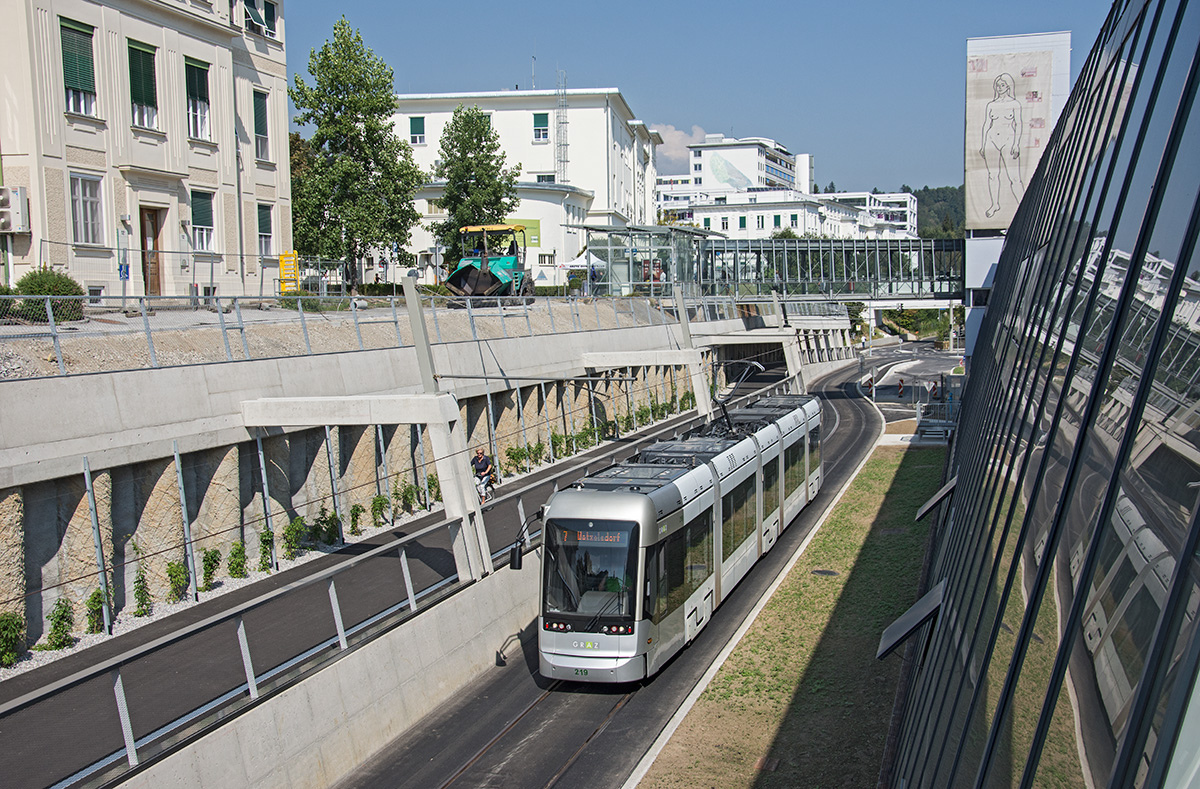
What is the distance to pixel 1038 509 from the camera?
530 centimetres

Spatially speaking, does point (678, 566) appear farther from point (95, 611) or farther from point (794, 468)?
point (794, 468)

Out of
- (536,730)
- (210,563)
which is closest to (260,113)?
(210,563)

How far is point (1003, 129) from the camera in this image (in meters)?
56.0

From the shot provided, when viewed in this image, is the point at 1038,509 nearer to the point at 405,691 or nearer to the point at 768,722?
the point at 768,722

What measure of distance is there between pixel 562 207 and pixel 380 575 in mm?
67415

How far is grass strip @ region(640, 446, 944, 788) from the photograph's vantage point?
12.0 m

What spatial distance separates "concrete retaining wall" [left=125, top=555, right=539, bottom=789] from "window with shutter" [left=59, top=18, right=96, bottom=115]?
20268 millimetres

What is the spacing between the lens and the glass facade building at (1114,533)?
2.61m

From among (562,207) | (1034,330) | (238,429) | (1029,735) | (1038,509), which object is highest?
(562,207)

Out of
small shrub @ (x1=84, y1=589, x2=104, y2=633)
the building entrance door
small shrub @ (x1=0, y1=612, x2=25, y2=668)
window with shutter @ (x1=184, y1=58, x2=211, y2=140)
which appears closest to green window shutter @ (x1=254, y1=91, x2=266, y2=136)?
window with shutter @ (x1=184, y1=58, x2=211, y2=140)

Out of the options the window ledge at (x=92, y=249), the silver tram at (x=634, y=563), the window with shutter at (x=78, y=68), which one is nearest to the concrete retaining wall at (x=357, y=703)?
the silver tram at (x=634, y=563)

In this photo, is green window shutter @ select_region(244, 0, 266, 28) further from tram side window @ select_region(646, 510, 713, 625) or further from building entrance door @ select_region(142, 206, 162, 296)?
tram side window @ select_region(646, 510, 713, 625)

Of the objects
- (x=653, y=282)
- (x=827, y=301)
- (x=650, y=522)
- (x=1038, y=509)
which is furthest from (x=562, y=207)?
(x=1038, y=509)

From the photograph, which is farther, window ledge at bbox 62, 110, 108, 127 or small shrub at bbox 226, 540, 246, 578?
window ledge at bbox 62, 110, 108, 127
